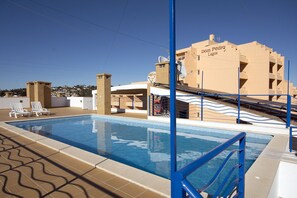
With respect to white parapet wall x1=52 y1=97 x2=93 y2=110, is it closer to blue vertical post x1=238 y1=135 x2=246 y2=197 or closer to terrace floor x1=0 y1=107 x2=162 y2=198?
terrace floor x1=0 y1=107 x2=162 y2=198

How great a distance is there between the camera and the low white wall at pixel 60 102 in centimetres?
2469

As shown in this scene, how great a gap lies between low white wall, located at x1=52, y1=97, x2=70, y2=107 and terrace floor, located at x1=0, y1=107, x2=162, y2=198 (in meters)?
22.2

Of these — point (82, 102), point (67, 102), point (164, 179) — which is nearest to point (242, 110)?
point (164, 179)

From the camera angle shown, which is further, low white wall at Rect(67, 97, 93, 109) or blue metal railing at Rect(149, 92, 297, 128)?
low white wall at Rect(67, 97, 93, 109)

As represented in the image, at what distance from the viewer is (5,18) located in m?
13.0

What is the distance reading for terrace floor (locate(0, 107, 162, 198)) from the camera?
111 inches

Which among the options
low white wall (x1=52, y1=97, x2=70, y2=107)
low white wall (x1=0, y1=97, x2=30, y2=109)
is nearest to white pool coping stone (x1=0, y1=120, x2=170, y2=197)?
low white wall (x1=0, y1=97, x2=30, y2=109)

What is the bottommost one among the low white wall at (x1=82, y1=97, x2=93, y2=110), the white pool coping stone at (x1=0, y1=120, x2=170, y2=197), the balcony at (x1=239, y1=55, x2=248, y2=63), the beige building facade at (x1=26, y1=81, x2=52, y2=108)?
the white pool coping stone at (x1=0, y1=120, x2=170, y2=197)

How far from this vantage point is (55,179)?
3287mm

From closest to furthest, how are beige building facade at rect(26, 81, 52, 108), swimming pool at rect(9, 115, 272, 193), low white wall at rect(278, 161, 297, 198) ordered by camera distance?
1. low white wall at rect(278, 161, 297, 198)
2. swimming pool at rect(9, 115, 272, 193)
3. beige building facade at rect(26, 81, 52, 108)

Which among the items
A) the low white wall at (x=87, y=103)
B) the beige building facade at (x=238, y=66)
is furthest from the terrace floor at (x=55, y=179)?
the beige building facade at (x=238, y=66)

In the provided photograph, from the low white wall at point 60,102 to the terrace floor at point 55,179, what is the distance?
22.2 metres

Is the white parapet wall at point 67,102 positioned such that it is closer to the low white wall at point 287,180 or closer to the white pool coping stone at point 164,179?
the white pool coping stone at point 164,179

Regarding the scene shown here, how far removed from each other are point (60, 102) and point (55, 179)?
25.0 m
